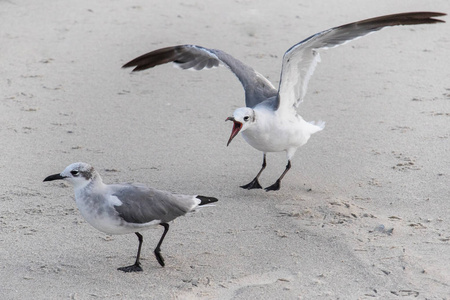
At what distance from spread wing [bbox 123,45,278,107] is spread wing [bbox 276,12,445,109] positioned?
277mm

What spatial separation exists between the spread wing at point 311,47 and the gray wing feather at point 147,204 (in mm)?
1738

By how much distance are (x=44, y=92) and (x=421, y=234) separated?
442 centimetres

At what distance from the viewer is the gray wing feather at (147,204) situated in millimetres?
4414

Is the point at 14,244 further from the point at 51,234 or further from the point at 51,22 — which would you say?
the point at 51,22

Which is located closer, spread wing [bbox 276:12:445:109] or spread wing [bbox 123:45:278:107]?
spread wing [bbox 276:12:445:109]

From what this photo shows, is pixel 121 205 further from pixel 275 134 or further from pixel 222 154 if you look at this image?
pixel 222 154

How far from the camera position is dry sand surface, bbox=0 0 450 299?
4422 millimetres

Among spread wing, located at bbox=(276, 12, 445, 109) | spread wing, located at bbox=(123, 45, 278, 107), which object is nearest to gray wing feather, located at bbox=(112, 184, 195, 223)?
spread wing, located at bbox=(276, 12, 445, 109)

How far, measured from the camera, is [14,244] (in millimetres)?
4773

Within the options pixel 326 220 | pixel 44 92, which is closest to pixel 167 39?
pixel 44 92

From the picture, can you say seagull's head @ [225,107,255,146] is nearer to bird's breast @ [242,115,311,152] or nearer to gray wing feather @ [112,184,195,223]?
bird's breast @ [242,115,311,152]

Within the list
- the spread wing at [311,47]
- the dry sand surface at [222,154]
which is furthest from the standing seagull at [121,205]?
the spread wing at [311,47]

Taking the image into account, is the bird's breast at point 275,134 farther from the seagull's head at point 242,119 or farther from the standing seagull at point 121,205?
the standing seagull at point 121,205

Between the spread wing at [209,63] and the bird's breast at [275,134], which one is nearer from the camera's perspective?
the bird's breast at [275,134]
